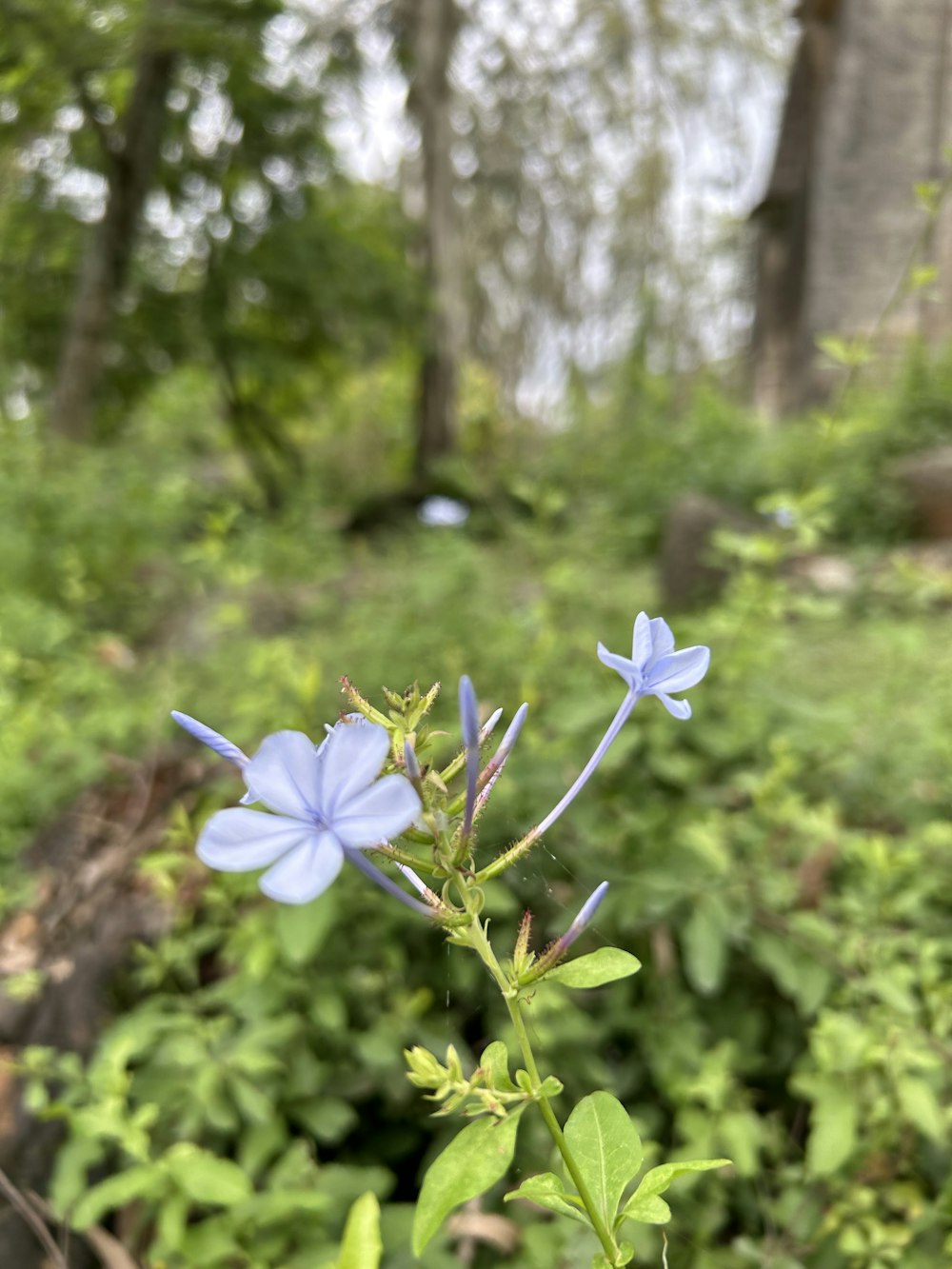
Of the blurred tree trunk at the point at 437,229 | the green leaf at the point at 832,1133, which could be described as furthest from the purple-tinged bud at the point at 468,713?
the blurred tree trunk at the point at 437,229

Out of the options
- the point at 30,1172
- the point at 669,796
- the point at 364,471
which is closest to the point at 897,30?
the point at 364,471

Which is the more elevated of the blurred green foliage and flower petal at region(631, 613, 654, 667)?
flower petal at region(631, 613, 654, 667)

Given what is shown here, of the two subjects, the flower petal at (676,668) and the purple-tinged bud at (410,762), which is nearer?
the purple-tinged bud at (410,762)

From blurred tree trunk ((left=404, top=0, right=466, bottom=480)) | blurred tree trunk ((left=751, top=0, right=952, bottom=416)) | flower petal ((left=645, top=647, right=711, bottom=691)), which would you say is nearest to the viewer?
flower petal ((left=645, top=647, right=711, bottom=691))

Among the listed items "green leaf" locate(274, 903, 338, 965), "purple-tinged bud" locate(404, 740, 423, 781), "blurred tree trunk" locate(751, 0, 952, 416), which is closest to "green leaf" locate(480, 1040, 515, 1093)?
"purple-tinged bud" locate(404, 740, 423, 781)

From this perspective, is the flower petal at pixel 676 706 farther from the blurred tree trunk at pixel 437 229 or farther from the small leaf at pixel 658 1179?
the blurred tree trunk at pixel 437 229

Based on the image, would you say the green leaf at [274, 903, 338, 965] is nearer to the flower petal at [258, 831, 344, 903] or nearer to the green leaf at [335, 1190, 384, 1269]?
the green leaf at [335, 1190, 384, 1269]

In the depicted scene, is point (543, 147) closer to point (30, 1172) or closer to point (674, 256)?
point (674, 256)
